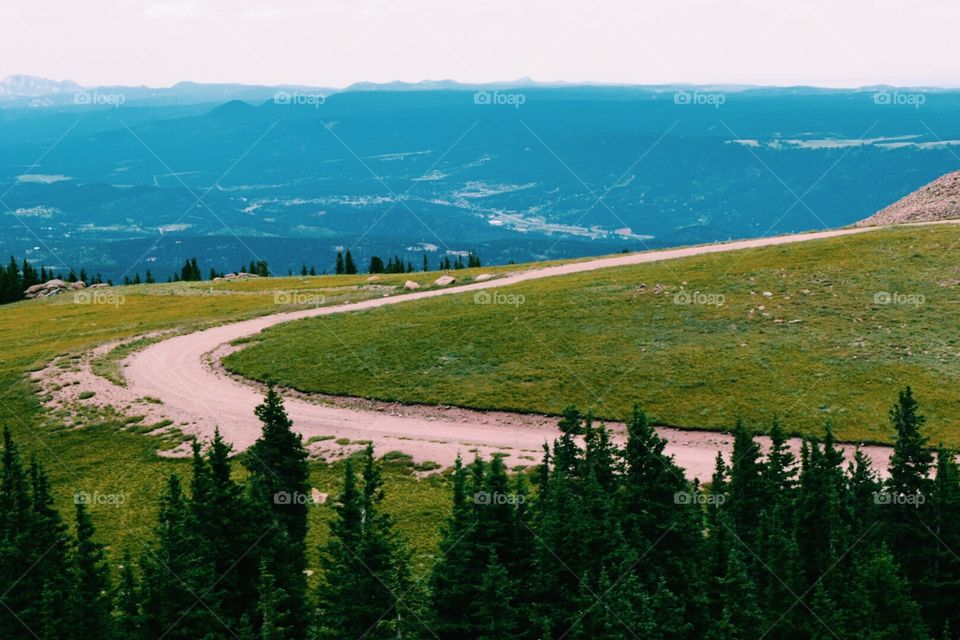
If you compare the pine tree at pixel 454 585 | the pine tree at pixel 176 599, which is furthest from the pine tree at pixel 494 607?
the pine tree at pixel 176 599

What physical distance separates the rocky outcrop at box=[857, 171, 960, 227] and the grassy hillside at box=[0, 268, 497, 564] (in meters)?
45.0

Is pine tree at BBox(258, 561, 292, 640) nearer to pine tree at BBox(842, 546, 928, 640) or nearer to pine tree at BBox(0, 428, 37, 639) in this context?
pine tree at BBox(0, 428, 37, 639)

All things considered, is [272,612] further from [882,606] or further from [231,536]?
[882,606]

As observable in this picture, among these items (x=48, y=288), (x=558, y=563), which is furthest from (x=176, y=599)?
(x=48, y=288)

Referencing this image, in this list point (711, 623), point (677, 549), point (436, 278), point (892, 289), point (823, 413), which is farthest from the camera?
point (436, 278)

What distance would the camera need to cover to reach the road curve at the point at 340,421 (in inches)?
1811

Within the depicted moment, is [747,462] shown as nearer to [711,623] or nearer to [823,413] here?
[711,623]

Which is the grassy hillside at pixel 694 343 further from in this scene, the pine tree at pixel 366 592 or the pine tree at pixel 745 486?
the pine tree at pixel 366 592

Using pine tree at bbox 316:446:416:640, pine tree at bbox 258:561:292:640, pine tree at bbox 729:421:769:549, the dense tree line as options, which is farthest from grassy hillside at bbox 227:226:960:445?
pine tree at bbox 258:561:292:640

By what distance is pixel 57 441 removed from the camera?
173 ft

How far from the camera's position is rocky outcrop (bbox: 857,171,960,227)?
88144mm

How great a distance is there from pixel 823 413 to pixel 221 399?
3699cm

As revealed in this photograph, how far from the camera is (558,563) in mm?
26469

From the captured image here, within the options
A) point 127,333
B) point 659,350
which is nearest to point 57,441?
point 127,333
